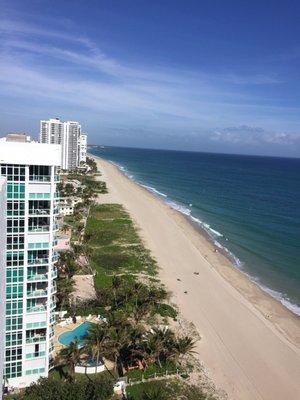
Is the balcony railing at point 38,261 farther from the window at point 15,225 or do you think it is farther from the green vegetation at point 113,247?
the green vegetation at point 113,247

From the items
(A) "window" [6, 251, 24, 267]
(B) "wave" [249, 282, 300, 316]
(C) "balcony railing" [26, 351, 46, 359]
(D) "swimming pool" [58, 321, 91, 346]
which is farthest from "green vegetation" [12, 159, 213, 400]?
(B) "wave" [249, 282, 300, 316]

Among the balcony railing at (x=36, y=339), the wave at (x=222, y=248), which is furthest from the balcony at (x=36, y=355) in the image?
the wave at (x=222, y=248)

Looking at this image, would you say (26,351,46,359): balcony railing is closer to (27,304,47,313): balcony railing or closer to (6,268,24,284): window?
(27,304,47,313): balcony railing

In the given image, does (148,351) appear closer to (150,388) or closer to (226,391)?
(150,388)

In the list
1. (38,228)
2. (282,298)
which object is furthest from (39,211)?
(282,298)

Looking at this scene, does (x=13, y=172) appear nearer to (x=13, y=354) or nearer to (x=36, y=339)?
(x=36, y=339)

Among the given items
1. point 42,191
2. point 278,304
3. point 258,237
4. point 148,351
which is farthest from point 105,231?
point 42,191
